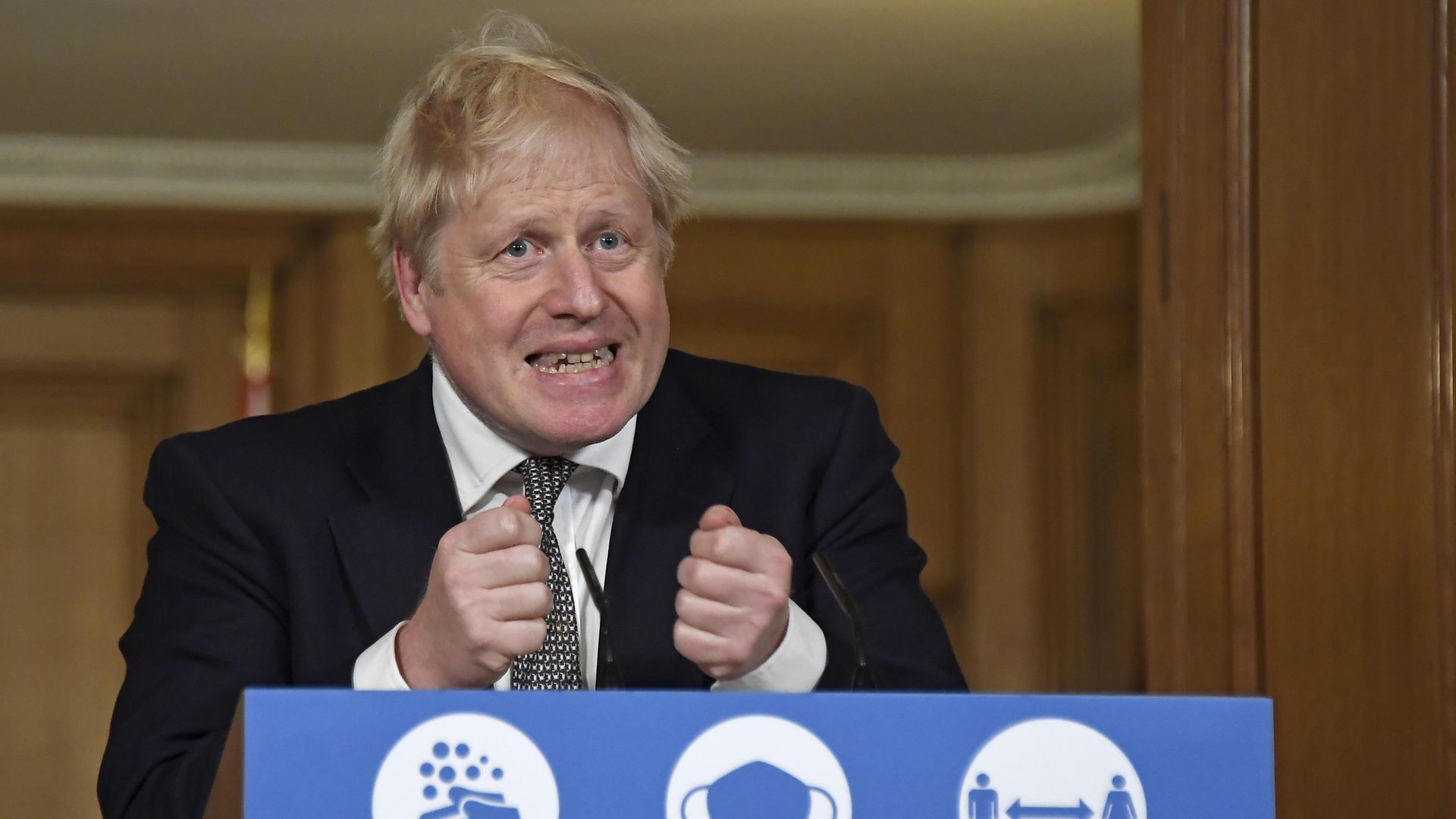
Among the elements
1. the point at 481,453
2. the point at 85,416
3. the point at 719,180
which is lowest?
the point at 481,453

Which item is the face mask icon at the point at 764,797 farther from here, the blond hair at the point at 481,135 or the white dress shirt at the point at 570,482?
the blond hair at the point at 481,135

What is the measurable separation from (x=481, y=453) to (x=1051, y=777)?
0.72 metres

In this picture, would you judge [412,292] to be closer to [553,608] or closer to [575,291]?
[575,291]

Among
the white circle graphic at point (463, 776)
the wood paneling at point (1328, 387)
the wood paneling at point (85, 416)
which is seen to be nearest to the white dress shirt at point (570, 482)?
the white circle graphic at point (463, 776)

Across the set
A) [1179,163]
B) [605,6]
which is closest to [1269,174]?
[1179,163]

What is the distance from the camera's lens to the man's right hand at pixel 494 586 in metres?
0.96

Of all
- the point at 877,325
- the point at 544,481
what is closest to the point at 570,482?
the point at 544,481

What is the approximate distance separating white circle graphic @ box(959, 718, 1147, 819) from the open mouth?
0.59 meters

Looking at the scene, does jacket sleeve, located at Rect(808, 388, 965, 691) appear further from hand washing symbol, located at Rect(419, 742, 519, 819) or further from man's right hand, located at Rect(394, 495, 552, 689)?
hand washing symbol, located at Rect(419, 742, 519, 819)

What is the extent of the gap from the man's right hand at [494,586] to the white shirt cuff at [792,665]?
0.16 meters

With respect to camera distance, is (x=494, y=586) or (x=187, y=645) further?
(x=187, y=645)

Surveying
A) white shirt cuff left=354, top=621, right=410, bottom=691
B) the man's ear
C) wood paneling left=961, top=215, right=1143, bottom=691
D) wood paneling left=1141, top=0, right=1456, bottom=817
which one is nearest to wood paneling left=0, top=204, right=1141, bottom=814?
wood paneling left=961, top=215, right=1143, bottom=691

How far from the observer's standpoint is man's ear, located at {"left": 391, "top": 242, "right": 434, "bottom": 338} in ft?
4.76

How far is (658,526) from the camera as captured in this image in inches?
56.4
